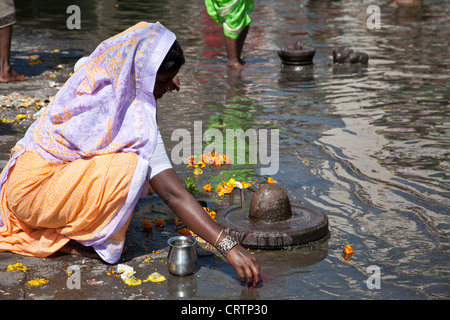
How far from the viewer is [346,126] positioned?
7.30 m

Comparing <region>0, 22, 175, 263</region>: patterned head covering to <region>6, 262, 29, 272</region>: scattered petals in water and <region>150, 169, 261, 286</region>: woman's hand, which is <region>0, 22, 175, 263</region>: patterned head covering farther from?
<region>6, 262, 29, 272</region>: scattered petals in water

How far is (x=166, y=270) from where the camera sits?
402cm

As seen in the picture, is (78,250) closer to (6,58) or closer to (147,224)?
(147,224)

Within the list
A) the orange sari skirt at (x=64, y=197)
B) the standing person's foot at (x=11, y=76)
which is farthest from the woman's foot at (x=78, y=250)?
the standing person's foot at (x=11, y=76)

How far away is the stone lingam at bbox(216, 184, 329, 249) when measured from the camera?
4273 millimetres

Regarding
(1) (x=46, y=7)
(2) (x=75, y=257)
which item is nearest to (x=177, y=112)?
(2) (x=75, y=257)

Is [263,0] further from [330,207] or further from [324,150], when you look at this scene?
[330,207]

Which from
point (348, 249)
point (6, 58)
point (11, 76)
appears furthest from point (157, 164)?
point (11, 76)

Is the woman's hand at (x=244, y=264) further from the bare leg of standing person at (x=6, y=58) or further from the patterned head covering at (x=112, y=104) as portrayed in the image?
the bare leg of standing person at (x=6, y=58)

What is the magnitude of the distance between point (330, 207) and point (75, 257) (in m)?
2.03

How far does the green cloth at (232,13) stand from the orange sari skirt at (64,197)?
6.54 metres

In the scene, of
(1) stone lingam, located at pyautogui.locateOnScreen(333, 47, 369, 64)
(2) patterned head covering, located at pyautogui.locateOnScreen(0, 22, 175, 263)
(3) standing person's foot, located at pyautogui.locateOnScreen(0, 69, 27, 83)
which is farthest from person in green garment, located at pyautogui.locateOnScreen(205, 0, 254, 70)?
(2) patterned head covering, located at pyautogui.locateOnScreen(0, 22, 175, 263)

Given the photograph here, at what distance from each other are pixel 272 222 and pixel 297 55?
6.47 meters

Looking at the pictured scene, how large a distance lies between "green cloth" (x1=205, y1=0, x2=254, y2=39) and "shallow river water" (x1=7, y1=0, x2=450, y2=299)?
70cm
